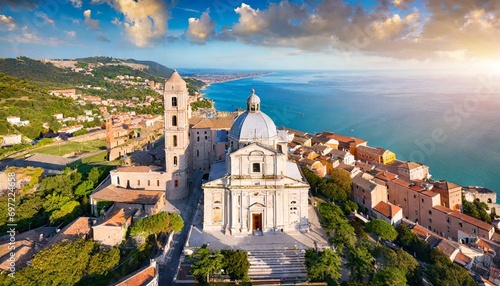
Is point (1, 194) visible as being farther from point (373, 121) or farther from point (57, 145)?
point (373, 121)

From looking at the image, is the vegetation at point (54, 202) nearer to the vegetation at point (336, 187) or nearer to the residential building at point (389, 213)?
the vegetation at point (336, 187)

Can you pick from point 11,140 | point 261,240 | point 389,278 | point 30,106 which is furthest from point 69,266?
point 30,106

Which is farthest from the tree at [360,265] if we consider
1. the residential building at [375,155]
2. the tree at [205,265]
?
the residential building at [375,155]

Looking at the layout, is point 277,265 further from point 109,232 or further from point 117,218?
point 117,218

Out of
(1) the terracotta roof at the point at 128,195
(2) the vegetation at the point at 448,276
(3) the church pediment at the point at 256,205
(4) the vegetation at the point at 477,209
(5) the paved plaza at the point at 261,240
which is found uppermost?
(3) the church pediment at the point at 256,205

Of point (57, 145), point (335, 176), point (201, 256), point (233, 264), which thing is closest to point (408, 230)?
point (335, 176)

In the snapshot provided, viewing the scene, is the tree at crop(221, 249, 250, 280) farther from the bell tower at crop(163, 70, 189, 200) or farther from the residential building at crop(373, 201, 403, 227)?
the residential building at crop(373, 201, 403, 227)
